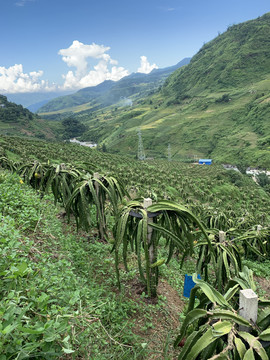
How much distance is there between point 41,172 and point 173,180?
1156 inches

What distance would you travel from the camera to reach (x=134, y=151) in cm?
9831

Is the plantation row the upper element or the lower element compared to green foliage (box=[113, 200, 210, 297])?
lower

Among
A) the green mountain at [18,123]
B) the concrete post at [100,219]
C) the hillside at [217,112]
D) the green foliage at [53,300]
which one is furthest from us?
the green mountain at [18,123]

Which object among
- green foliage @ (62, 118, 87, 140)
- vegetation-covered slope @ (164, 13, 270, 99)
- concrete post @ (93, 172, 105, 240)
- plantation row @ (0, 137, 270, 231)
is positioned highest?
vegetation-covered slope @ (164, 13, 270, 99)

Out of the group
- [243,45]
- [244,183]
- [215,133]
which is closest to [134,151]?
[215,133]

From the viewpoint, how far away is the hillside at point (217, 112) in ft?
286

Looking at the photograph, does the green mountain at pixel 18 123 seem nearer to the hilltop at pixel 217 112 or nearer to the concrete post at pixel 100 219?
the hilltop at pixel 217 112

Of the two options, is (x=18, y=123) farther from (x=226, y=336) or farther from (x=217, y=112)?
(x=226, y=336)

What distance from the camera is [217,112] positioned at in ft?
348

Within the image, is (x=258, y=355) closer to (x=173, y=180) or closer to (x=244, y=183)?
(x=173, y=180)

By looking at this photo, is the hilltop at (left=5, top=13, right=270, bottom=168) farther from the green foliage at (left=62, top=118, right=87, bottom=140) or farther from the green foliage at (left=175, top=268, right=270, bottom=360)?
the green foliage at (left=175, top=268, right=270, bottom=360)

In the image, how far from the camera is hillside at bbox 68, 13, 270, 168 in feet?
286

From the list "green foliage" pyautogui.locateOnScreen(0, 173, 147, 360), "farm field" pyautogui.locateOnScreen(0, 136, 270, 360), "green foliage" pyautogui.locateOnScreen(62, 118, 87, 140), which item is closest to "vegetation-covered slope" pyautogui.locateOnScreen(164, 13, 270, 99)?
"green foliage" pyautogui.locateOnScreen(62, 118, 87, 140)

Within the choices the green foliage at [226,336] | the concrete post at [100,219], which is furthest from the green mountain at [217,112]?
the green foliage at [226,336]
